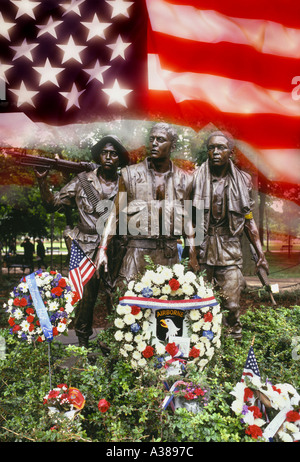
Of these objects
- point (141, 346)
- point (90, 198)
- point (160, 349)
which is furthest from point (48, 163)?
point (160, 349)

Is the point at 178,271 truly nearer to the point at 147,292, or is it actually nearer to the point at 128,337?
the point at 147,292

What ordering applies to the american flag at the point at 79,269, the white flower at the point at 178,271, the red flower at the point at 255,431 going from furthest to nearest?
the american flag at the point at 79,269 < the white flower at the point at 178,271 < the red flower at the point at 255,431

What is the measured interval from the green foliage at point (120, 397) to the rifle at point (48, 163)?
7.72 feet

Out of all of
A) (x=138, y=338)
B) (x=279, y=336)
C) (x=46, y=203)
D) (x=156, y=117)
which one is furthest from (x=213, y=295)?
(x=156, y=117)

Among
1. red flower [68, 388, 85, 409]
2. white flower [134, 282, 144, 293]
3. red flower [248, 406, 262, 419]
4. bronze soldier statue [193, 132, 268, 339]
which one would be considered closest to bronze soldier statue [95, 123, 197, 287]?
bronze soldier statue [193, 132, 268, 339]

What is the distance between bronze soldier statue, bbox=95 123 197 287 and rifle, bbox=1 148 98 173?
3.68 ft

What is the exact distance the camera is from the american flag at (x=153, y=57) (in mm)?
4824

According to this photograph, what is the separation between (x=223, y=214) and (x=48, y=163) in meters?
2.50

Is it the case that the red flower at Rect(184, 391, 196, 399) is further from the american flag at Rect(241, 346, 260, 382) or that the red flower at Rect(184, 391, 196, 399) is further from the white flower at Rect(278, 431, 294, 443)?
the white flower at Rect(278, 431, 294, 443)

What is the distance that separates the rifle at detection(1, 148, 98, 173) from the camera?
174 inches

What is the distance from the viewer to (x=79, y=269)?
353 cm

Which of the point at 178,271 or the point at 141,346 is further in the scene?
the point at 178,271

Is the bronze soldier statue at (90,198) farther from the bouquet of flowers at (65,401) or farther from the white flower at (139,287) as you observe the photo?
the bouquet of flowers at (65,401)

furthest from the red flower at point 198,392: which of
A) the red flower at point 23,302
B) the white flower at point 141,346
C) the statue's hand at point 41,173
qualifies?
the statue's hand at point 41,173
